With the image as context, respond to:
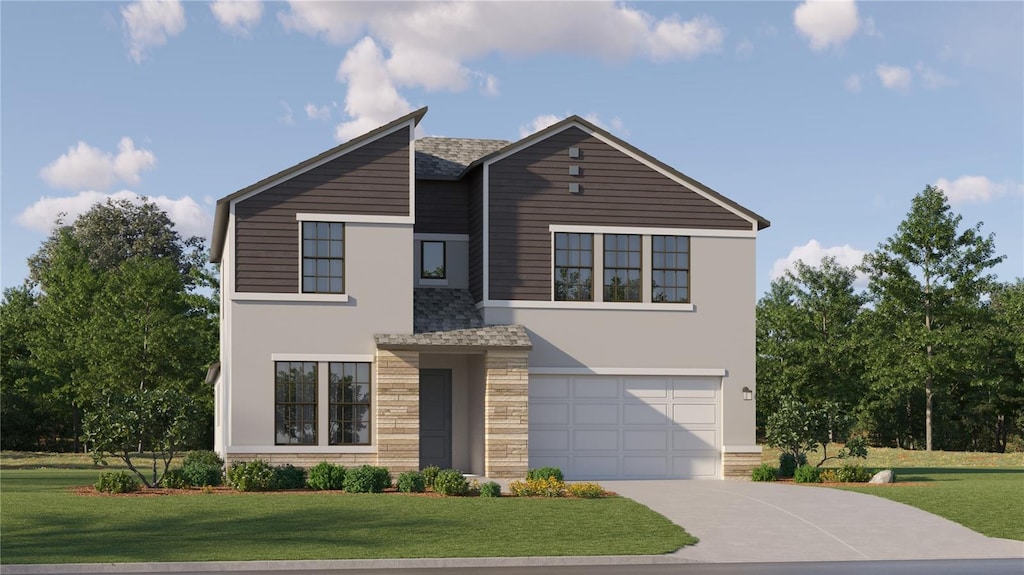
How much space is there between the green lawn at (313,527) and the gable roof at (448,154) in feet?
31.4

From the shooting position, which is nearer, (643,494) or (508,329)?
(643,494)

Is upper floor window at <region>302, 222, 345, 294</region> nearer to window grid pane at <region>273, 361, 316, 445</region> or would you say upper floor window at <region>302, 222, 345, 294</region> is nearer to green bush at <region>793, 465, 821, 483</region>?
window grid pane at <region>273, 361, 316, 445</region>

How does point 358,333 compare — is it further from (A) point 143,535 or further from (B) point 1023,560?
(B) point 1023,560

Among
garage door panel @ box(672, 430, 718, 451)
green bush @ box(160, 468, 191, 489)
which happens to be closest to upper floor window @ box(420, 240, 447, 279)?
garage door panel @ box(672, 430, 718, 451)

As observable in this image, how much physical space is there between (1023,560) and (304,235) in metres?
16.6

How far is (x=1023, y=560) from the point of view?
1772 centimetres

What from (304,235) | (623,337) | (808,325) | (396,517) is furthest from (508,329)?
(808,325)

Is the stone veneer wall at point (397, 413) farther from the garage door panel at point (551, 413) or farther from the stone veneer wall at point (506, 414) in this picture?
the garage door panel at point (551, 413)

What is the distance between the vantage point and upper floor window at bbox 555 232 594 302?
29.0m

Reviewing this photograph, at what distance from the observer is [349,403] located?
27.4 meters

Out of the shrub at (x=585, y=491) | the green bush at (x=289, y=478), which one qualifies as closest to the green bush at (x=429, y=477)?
the green bush at (x=289, y=478)

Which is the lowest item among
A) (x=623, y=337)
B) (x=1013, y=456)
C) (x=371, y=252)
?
(x=1013, y=456)

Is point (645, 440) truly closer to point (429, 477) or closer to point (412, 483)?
point (429, 477)

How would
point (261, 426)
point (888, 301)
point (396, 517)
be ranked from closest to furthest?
point (396, 517)
point (261, 426)
point (888, 301)
